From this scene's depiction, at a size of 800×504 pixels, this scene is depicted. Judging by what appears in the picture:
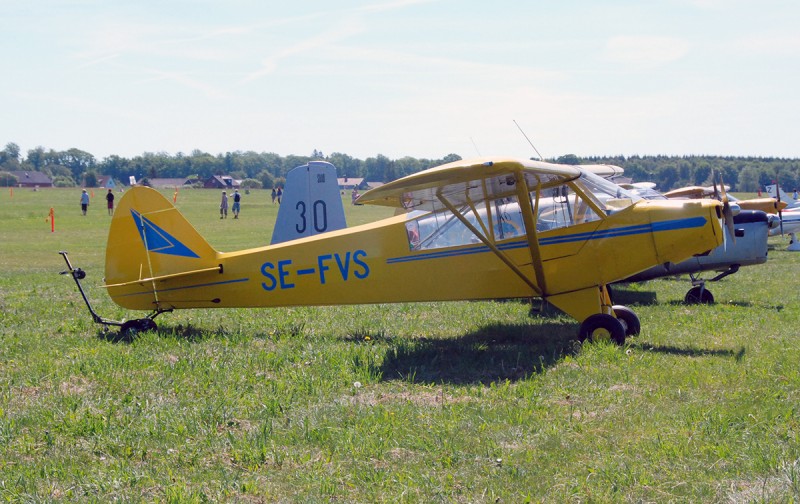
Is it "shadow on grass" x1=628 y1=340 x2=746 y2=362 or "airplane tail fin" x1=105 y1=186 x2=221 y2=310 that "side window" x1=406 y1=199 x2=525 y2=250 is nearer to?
"shadow on grass" x1=628 y1=340 x2=746 y2=362

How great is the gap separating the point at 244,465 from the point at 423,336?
436 cm

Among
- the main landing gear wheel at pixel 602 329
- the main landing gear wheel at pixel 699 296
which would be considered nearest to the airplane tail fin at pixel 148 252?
the main landing gear wheel at pixel 602 329

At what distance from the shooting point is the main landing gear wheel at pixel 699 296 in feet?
38.9

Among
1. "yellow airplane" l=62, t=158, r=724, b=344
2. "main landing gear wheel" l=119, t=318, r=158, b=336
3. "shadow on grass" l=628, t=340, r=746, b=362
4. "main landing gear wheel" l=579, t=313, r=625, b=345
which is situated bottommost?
"shadow on grass" l=628, t=340, r=746, b=362

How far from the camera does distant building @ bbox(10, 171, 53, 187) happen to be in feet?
408

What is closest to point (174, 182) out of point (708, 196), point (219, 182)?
point (219, 182)

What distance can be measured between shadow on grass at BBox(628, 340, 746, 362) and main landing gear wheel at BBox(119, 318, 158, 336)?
546cm

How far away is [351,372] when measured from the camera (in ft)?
22.7

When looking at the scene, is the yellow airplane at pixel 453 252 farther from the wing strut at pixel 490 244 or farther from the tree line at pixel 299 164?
the tree line at pixel 299 164

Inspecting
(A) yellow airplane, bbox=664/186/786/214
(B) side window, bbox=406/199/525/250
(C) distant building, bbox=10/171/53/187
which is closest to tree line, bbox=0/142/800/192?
(C) distant building, bbox=10/171/53/187

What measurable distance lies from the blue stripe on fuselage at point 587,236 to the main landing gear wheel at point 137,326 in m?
2.89

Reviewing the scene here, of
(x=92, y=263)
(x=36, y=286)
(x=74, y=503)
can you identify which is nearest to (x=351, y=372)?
(x=74, y=503)

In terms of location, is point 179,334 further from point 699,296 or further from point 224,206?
point 224,206

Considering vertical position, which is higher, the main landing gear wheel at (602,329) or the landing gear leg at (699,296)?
the main landing gear wheel at (602,329)
